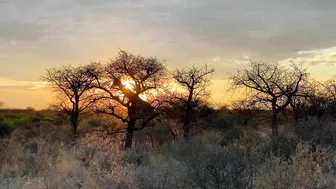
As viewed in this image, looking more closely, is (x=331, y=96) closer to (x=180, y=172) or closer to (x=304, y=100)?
(x=304, y=100)

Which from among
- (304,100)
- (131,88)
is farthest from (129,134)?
(304,100)

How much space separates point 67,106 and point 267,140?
17942 mm

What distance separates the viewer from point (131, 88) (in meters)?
22.2

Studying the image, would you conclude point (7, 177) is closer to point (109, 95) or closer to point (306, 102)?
point (109, 95)

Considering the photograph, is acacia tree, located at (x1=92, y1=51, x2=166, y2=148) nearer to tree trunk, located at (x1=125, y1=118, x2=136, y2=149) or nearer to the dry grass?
tree trunk, located at (x1=125, y1=118, x2=136, y2=149)

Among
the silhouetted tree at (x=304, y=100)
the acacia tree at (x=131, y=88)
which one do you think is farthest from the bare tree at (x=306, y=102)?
the acacia tree at (x=131, y=88)

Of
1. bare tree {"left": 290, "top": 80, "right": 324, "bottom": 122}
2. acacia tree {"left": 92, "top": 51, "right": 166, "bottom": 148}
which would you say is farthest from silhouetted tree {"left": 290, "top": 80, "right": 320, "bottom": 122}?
acacia tree {"left": 92, "top": 51, "right": 166, "bottom": 148}

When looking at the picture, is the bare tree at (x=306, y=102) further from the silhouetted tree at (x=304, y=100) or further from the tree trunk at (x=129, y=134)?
the tree trunk at (x=129, y=134)

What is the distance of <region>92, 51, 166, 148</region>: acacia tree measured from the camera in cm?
2203

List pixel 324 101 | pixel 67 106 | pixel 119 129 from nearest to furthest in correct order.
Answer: pixel 119 129, pixel 324 101, pixel 67 106

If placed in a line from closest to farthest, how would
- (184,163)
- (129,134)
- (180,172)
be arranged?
(180,172) → (184,163) → (129,134)

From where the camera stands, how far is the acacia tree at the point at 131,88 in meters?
22.0

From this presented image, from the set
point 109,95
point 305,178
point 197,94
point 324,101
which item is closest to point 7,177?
point 305,178

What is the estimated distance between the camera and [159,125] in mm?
26703
